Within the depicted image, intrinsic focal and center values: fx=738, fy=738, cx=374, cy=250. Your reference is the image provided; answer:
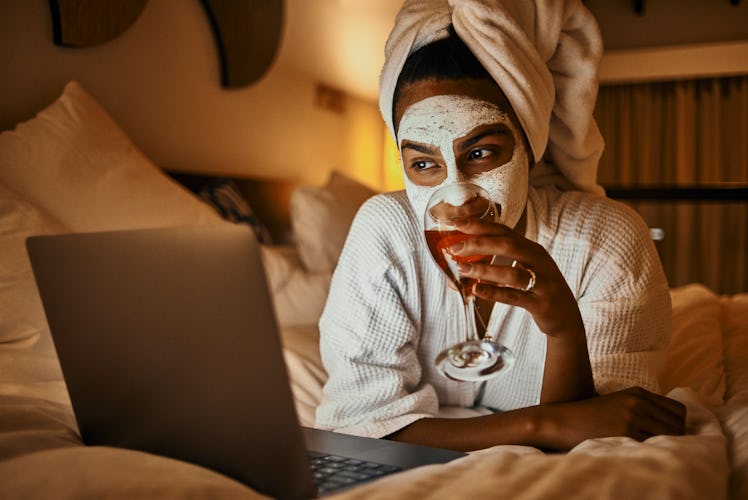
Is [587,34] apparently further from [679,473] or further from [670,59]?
[670,59]

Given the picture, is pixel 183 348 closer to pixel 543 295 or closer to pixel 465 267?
pixel 465 267

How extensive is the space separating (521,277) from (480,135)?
314mm

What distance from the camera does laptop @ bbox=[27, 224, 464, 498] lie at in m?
0.63

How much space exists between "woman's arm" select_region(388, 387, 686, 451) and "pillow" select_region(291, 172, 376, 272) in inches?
51.8

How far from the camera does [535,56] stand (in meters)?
1.22

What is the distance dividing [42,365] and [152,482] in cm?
77

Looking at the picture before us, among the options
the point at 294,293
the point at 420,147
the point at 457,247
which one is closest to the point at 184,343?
the point at 457,247

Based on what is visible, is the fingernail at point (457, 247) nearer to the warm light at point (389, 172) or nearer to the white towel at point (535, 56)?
the white towel at point (535, 56)

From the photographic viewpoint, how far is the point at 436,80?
122 cm

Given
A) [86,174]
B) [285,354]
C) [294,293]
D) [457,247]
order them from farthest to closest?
[294,293]
[86,174]
[285,354]
[457,247]

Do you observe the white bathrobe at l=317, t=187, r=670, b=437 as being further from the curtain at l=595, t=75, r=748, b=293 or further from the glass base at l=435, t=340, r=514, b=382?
the curtain at l=595, t=75, r=748, b=293

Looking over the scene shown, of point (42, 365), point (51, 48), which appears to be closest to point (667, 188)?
point (51, 48)

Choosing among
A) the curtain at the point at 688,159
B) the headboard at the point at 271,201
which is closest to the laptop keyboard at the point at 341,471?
the headboard at the point at 271,201

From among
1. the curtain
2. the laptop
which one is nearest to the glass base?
the laptop
